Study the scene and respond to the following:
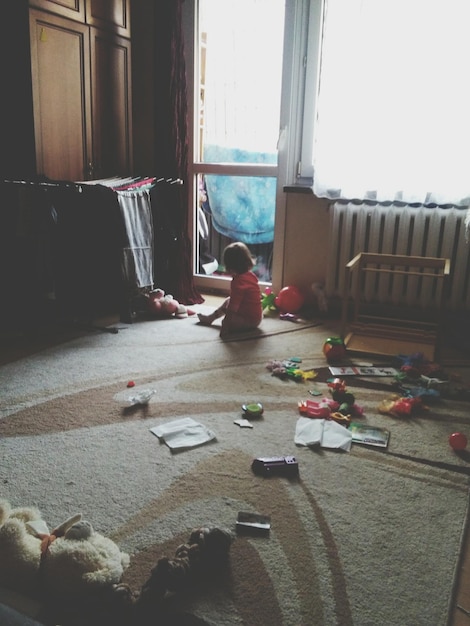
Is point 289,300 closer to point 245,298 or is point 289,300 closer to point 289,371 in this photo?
point 245,298

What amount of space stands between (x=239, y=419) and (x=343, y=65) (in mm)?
2225

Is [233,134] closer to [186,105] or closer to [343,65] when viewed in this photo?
[186,105]

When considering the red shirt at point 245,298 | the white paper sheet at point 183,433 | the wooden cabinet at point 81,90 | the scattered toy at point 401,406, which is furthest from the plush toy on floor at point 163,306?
the scattered toy at point 401,406

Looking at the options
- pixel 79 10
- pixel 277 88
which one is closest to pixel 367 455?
pixel 277 88

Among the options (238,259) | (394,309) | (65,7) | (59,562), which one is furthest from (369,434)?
(65,7)

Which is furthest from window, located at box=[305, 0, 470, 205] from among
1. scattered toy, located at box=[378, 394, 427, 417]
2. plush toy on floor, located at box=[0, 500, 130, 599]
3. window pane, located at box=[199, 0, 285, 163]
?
plush toy on floor, located at box=[0, 500, 130, 599]

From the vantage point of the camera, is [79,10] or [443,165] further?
[79,10]

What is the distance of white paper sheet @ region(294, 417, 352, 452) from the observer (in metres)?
1.88

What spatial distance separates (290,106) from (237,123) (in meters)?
0.43

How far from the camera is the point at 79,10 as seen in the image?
126 inches

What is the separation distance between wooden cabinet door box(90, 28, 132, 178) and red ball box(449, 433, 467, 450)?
265 centimetres

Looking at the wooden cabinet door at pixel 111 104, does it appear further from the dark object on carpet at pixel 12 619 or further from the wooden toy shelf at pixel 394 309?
the dark object on carpet at pixel 12 619

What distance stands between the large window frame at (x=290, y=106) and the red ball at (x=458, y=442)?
207 centimetres

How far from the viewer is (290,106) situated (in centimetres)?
354
